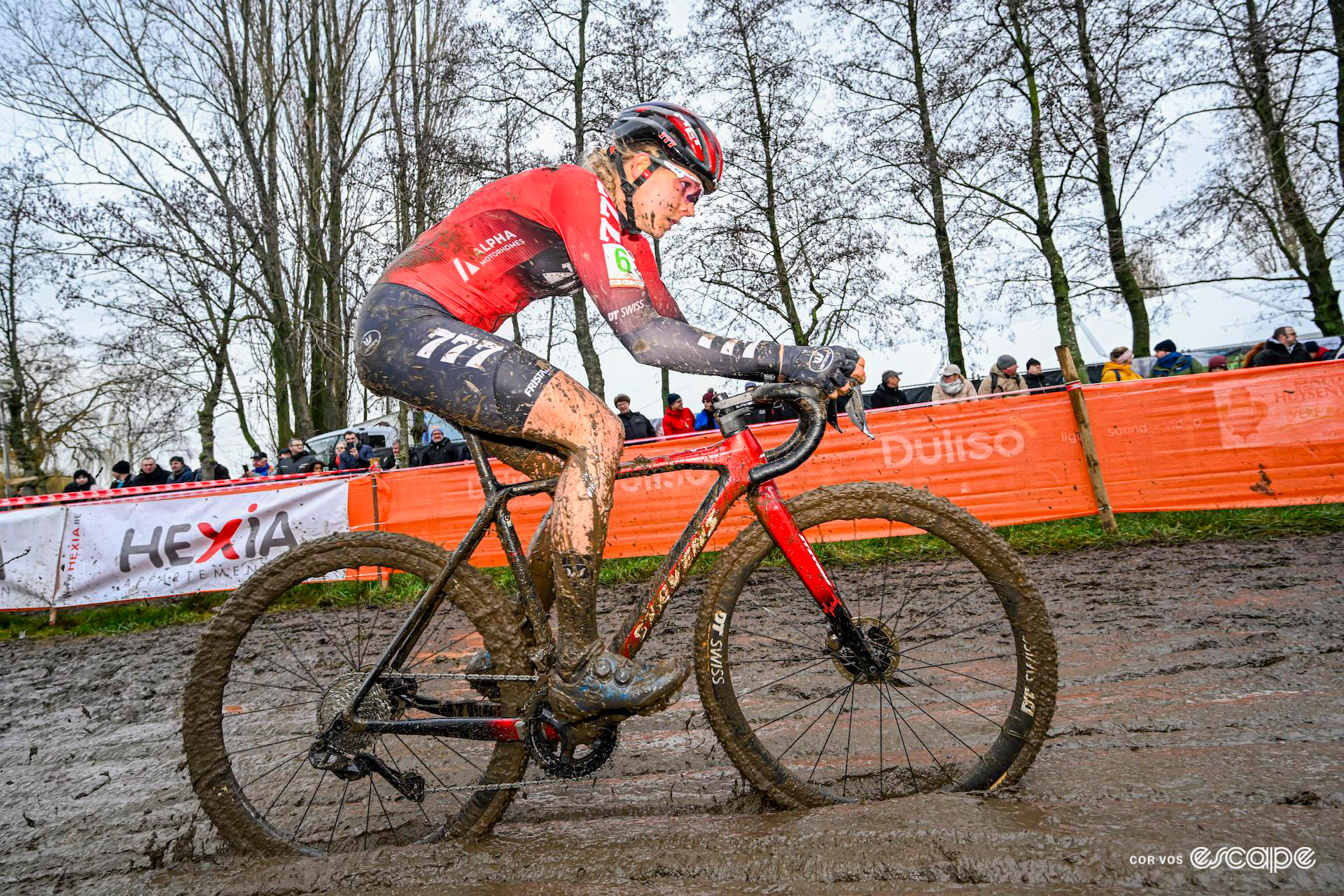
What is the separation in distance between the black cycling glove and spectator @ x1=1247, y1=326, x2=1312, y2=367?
11.1 m

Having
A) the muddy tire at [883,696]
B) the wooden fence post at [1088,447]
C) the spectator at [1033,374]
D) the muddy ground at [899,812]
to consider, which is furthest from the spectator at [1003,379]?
the muddy tire at [883,696]

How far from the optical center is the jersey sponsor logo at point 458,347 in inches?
85.7

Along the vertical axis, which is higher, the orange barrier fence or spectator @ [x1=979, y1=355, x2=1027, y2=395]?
spectator @ [x1=979, y1=355, x2=1027, y2=395]

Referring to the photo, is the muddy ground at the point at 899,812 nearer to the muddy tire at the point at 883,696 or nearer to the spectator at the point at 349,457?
the muddy tire at the point at 883,696

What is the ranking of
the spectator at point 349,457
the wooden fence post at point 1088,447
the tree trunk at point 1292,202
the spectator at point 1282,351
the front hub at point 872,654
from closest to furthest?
the front hub at point 872,654 < the wooden fence post at point 1088,447 < the spectator at point 1282,351 < the spectator at point 349,457 < the tree trunk at point 1292,202

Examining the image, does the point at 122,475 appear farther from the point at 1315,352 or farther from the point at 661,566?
the point at 1315,352

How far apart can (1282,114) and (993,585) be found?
56.5ft

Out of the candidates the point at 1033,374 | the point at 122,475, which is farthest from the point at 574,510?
the point at 122,475

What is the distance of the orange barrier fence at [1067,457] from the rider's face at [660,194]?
4958 millimetres

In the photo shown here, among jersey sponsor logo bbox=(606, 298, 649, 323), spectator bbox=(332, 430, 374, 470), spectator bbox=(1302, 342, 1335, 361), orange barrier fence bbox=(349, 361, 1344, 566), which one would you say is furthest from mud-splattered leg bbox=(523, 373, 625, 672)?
spectator bbox=(1302, 342, 1335, 361)

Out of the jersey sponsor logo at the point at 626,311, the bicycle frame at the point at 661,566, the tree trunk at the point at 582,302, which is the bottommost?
the bicycle frame at the point at 661,566

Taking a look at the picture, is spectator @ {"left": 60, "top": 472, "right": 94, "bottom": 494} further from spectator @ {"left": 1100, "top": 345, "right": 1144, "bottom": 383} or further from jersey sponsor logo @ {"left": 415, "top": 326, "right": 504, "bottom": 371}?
spectator @ {"left": 1100, "top": 345, "right": 1144, "bottom": 383}

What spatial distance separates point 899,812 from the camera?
206 cm

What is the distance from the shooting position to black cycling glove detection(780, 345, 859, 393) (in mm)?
2182
